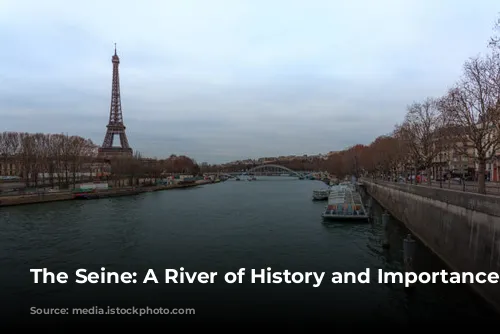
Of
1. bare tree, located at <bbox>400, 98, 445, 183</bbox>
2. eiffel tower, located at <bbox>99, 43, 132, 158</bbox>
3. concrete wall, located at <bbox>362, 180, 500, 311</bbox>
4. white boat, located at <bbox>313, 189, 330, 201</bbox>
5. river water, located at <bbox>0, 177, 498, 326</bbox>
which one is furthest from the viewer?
eiffel tower, located at <bbox>99, 43, 132, 158</bbox>

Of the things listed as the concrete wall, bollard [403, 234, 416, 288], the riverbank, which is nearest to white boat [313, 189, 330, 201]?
the concrete wall

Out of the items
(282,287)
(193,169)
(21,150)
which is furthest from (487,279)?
(193,169)

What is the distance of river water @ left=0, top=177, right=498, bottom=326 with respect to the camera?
959cm

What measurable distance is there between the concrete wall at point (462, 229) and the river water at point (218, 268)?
0.63 meters

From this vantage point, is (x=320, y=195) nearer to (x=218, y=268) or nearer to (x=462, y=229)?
(x=218, y=268)

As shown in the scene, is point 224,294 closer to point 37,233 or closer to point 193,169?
point 37,233

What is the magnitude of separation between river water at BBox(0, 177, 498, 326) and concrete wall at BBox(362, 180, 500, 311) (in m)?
0.63

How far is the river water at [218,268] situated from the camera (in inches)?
377

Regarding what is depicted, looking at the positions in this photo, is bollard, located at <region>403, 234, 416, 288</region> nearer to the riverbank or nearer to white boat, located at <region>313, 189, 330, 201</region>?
white boat, located at <region>313, 189, 330, 201</region>

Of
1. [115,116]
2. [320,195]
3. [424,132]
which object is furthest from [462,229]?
[115,116]

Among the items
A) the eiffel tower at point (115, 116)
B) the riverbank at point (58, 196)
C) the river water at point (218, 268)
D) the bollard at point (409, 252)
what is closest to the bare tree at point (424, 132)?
the river water at point (218, 268)

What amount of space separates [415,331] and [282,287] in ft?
13.5

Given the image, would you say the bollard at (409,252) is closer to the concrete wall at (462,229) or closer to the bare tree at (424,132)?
the concrete wall at (462,229)

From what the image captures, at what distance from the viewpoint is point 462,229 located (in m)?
12.3
